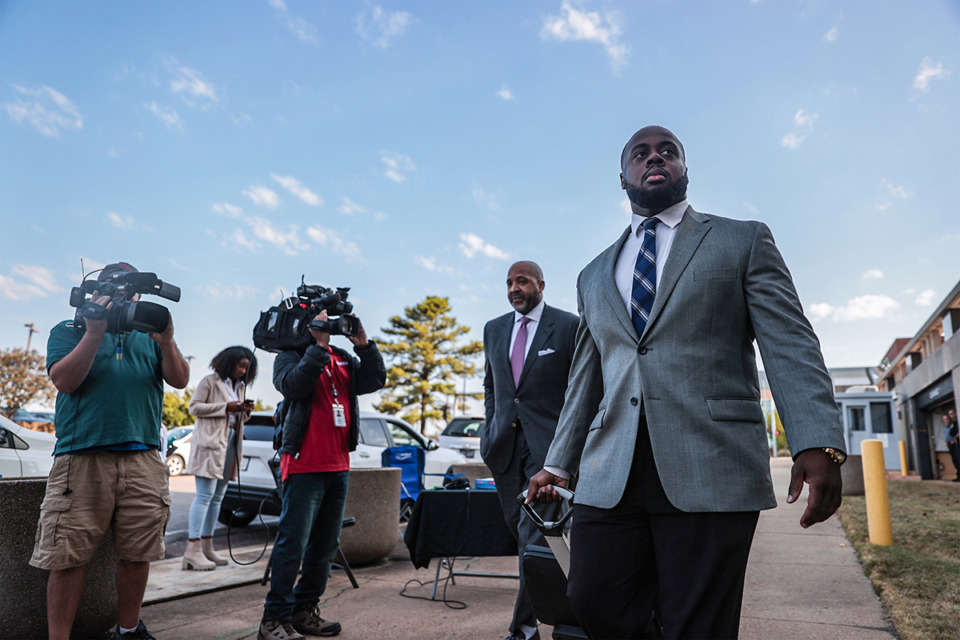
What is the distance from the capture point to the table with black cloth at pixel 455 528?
504 centimetres

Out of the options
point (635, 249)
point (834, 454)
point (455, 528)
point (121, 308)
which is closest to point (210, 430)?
point (455, 528)

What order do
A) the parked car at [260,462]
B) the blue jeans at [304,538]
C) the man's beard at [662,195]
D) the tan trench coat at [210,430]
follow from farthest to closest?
the parked car at [260,462] < the tan trench coat at [210,430] < the blue jeans at [304,538] < the man's beard at [662,195]

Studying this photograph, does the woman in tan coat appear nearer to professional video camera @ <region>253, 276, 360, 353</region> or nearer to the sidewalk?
the sidewalk

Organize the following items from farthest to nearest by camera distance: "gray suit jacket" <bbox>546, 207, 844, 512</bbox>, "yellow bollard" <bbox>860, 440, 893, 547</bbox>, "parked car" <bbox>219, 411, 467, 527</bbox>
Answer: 1. "parked car" <bbox>219, 411, 467, 527</bbox>
2. "yellow bollard" <bbox>860, 440, 893, 547</bbox>
3. "gray suit jacket" <bbox>546, 207, 844, 512</bbox>

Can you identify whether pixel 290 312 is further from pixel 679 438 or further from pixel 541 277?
pixel 679 438

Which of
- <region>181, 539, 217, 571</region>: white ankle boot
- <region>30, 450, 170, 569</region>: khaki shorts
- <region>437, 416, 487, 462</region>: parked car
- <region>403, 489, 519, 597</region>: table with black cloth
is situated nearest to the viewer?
<region>30, 450, 170, 569</region>: khaki shorts

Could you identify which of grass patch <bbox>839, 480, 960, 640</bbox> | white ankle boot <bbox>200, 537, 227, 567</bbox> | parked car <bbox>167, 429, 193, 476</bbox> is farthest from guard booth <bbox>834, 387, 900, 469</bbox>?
white ankle boot <bbox>200, 537, 227, 567</bbox>

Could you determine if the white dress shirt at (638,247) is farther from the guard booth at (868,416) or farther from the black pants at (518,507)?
the guard booth at (868,416)

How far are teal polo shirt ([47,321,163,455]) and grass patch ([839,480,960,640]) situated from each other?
417cm

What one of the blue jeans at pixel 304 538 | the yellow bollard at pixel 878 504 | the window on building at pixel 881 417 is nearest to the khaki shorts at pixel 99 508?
the blue jeans at pixel 304 538

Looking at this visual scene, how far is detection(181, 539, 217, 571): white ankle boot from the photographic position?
6008mm

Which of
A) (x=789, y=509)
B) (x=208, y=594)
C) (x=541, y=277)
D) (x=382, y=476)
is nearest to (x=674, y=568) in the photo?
(x=541, y=277)

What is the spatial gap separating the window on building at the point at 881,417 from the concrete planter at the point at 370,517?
2444 cm

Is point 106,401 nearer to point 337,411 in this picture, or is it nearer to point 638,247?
point 337,411
